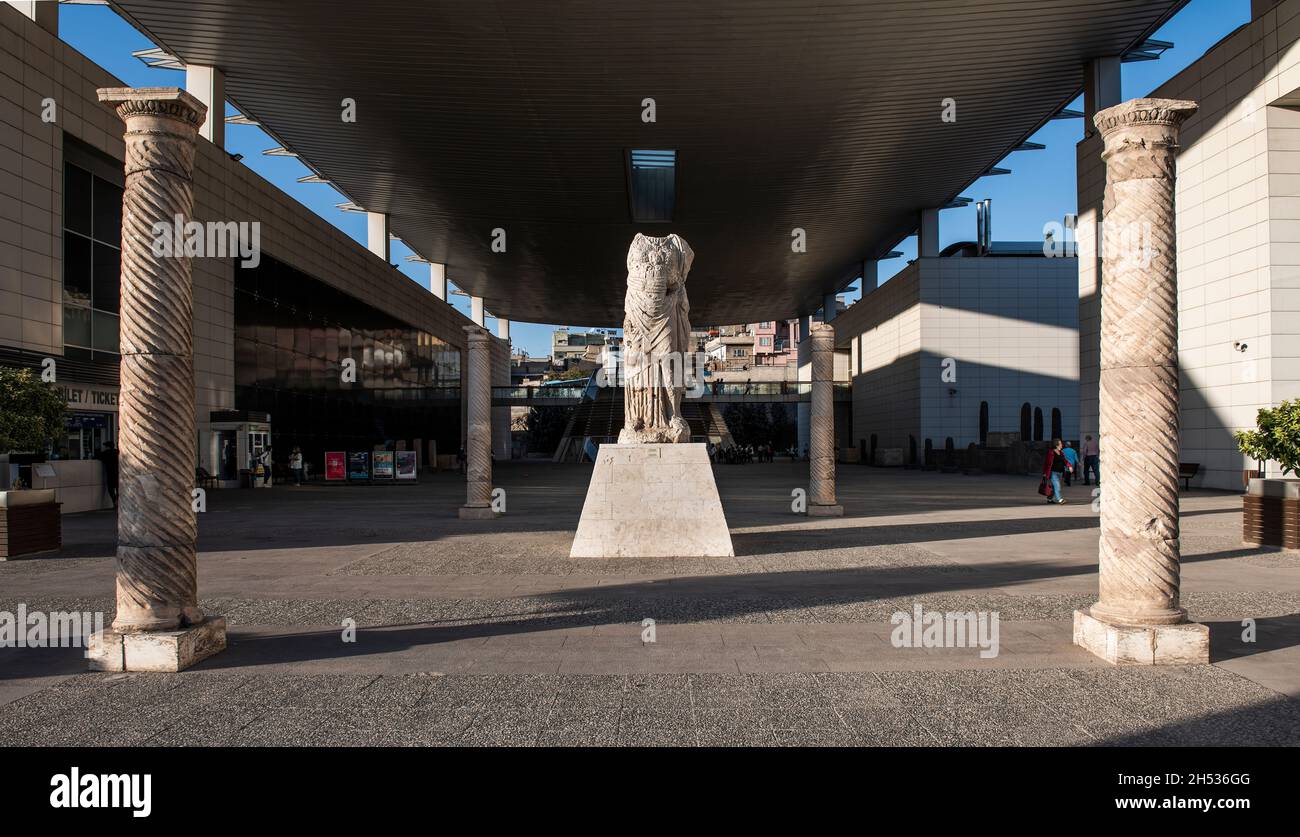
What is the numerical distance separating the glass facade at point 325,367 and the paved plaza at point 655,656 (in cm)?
1665

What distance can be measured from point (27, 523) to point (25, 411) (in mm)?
1492

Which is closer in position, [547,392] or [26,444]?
[26,444]

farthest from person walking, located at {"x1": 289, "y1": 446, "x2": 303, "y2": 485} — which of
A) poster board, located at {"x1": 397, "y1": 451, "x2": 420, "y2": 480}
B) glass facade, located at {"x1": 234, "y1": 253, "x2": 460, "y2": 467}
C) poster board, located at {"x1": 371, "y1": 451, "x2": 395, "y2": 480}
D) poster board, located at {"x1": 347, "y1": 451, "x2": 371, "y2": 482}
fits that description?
poster board, located at {"x1": 397, "y1": 451, "x2": 420, "y2": 480}

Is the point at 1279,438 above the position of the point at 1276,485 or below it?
above

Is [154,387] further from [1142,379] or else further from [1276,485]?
[1276,485]

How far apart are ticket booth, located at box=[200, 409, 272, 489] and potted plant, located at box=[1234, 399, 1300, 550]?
2412cm

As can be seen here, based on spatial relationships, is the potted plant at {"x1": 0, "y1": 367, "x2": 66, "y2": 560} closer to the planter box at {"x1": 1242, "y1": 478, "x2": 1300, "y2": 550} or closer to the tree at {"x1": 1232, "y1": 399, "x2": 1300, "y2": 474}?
the tree at {"x1": 1232, "y1": 399, "x2": 1300, "y2": 474}

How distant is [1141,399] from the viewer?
5.96 m

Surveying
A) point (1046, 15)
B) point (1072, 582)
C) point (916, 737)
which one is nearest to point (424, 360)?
point (1046, 15)

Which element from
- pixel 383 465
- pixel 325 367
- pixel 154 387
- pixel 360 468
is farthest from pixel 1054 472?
pixel 325 367

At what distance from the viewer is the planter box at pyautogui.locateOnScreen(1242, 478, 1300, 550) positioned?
1111cm

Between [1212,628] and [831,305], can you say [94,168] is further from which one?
[831,305]
